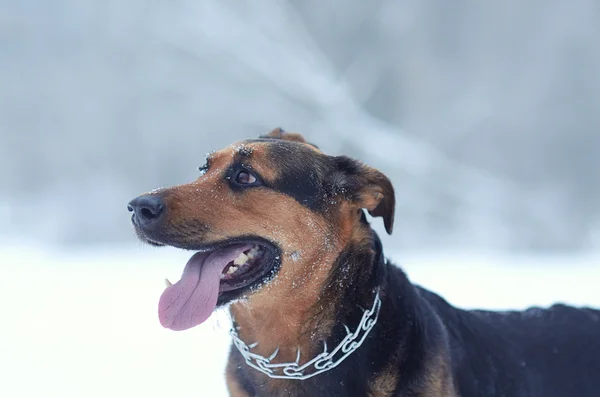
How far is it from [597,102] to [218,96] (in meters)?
9.87

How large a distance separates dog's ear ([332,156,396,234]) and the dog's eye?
402mm

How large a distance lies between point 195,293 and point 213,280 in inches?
3.8

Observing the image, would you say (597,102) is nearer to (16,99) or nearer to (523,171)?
(523,171)

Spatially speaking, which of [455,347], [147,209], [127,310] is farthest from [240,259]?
[127,310]

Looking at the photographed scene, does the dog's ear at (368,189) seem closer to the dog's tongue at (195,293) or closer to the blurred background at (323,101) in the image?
the dog's tongue at (195,293)

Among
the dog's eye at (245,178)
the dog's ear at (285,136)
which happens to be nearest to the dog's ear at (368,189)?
the dog's eye at (245,178)

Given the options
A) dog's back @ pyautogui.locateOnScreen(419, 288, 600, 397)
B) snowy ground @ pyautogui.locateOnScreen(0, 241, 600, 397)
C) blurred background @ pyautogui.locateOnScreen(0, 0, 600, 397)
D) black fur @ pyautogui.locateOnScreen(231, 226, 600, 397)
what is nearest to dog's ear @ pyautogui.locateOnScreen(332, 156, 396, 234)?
black fur @ pyautogui.locateOnScreen(231, 226, 600, 397)

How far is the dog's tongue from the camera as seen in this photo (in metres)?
2.81

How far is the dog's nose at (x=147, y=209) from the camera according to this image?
273 cm

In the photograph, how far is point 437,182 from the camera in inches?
669

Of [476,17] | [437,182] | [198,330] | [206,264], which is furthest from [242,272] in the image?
[476,17]

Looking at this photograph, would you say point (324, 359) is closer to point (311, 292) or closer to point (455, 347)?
→ point (311, 292)

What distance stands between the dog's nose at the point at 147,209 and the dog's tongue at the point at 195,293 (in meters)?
0.31

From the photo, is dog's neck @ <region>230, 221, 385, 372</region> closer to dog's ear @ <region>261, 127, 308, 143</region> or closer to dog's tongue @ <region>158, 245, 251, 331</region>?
dog's tongue @ <region>158, 245, 251, 331</region>
